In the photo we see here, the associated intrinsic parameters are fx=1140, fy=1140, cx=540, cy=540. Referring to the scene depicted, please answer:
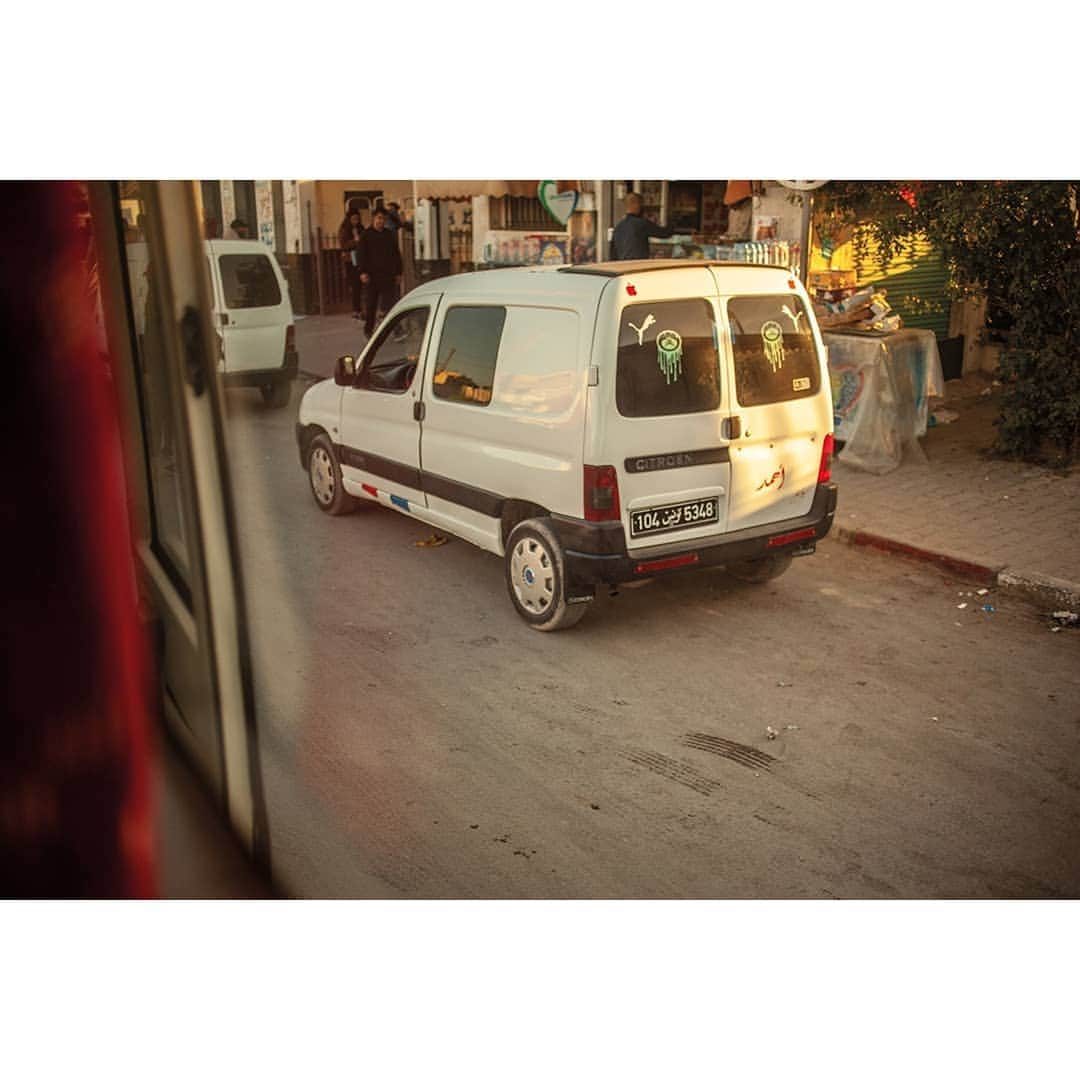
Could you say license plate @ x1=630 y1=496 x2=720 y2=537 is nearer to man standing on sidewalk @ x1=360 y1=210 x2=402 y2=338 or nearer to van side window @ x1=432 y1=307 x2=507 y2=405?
van side window @ x1=432 y1=307 x2=507 y2=405

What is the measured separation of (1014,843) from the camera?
11.9 ft

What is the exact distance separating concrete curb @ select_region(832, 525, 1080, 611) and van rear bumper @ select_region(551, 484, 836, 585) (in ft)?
3.14

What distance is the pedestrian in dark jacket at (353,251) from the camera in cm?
440

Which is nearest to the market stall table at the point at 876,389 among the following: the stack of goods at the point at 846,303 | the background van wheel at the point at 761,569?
the stack of goods at the point at 846,303

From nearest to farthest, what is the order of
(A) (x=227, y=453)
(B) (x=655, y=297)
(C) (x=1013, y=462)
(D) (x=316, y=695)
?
(A) (x=227, y=453) < (D) (x=316, y=695) < (B) (x=655, y=297) < (C) (x=1013, y=462)

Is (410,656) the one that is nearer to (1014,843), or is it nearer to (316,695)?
(316,695)

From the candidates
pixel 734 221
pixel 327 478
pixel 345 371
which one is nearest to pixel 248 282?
pixel 345 371

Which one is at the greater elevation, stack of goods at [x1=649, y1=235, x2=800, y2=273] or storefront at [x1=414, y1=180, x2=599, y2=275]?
storefront at [x1=414, y1=180, x2=599, y2=275]

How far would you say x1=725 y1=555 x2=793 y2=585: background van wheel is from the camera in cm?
516

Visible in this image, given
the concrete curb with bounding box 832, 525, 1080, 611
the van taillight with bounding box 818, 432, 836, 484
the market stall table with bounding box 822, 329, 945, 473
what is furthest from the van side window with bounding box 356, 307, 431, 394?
the market stall table with bounding box 822, 329, 945, 473

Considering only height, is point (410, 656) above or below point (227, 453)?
below

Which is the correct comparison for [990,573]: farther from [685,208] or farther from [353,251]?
[353,251]

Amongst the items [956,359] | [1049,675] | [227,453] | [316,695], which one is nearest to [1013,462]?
[956,359]
